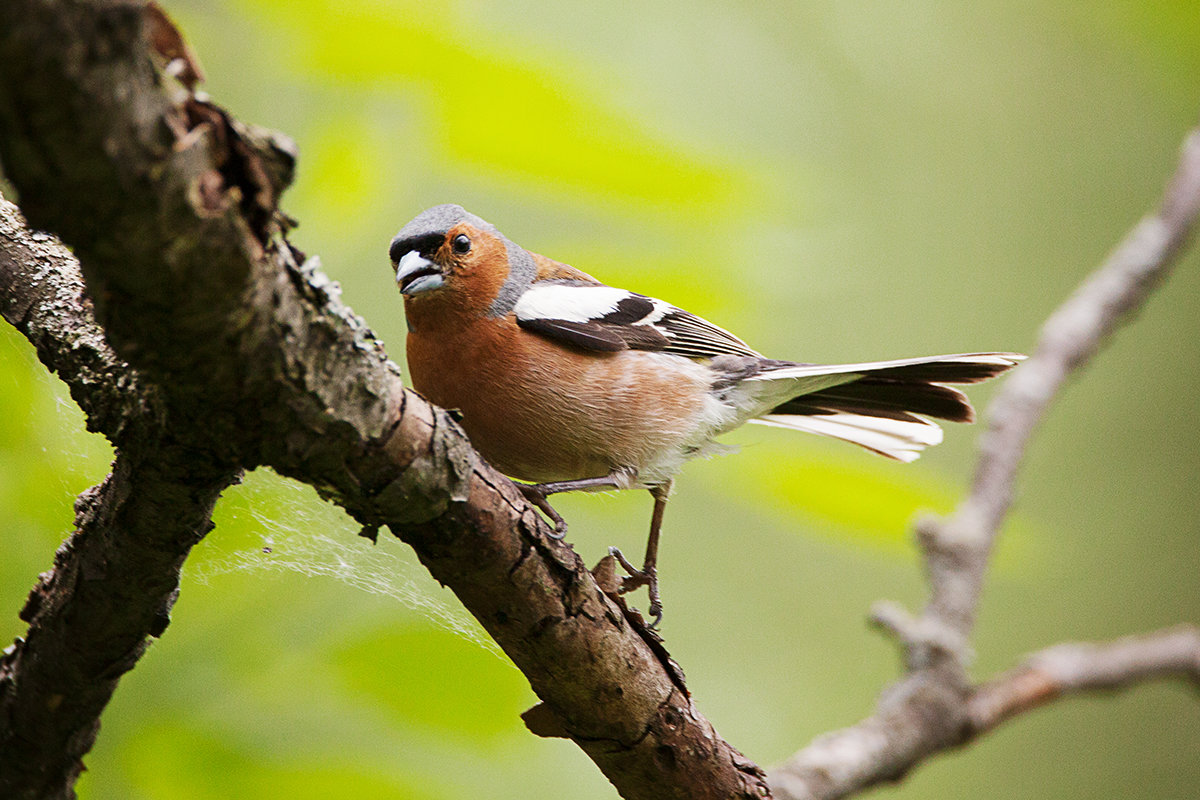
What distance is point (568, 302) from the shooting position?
3.09 m

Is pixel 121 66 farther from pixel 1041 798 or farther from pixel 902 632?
pixel 1041 798

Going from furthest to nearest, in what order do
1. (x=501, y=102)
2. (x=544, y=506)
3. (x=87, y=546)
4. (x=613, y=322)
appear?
(x=613, y=322) < (x=501, y=102) < (x=544, y=506) < (x=87, y=546)

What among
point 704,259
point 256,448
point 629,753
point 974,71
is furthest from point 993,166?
point 256,448

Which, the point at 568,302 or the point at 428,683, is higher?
the point at 568,302

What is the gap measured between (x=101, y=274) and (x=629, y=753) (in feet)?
4.89

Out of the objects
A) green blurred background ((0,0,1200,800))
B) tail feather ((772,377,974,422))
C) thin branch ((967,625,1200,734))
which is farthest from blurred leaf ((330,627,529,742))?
thin branch ((967,625,1200,734))

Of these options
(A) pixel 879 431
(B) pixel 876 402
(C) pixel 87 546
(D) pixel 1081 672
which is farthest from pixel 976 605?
(C) pixel 87 546

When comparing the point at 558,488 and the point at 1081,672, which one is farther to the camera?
the point at 1081,672

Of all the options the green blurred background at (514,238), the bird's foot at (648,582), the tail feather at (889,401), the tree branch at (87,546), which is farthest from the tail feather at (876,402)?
the tree branch at (87,546)

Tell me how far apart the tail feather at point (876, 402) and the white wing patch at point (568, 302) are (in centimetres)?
64

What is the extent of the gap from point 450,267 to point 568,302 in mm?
399

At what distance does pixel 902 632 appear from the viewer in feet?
13.0

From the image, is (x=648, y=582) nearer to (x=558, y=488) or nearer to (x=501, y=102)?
(x=558, y=488)

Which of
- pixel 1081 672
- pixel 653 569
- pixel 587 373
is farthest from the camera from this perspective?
pixel 1081 672
